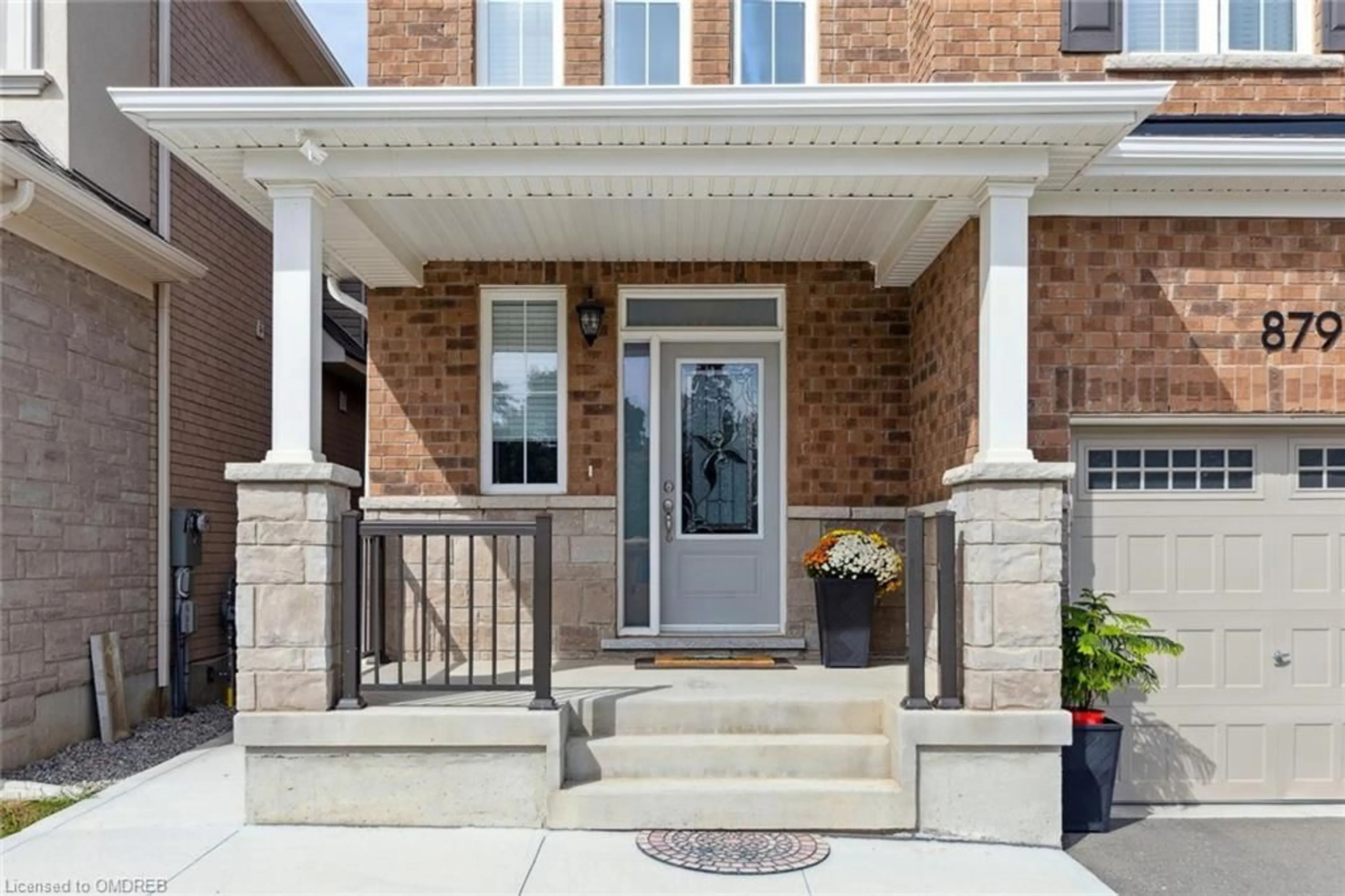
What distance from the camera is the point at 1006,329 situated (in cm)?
457

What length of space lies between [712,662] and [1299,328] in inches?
138

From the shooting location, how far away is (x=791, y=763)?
15.1ft

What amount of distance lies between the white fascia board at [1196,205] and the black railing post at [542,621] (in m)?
2.92

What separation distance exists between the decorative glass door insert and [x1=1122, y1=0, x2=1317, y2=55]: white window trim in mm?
2801

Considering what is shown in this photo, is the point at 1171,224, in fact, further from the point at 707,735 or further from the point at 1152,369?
the point at 707,735

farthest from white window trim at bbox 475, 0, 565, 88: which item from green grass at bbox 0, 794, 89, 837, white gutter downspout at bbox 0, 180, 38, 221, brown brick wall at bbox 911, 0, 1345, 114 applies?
green grass at bbox 0, 794, 89, 837

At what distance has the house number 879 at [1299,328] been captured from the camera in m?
5.13

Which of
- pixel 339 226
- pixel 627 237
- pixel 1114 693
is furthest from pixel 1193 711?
pixel 339 226

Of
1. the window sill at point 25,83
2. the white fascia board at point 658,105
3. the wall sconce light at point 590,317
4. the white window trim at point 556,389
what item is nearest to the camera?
the white fascia board at point 658,105

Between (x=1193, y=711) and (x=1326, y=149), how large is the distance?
2802 millimetres

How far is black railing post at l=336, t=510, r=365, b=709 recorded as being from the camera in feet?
15.1

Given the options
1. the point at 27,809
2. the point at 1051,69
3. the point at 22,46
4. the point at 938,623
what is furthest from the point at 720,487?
the point at 22,46

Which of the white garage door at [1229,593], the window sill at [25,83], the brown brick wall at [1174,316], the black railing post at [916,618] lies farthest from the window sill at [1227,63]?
the window sill at [25,83]

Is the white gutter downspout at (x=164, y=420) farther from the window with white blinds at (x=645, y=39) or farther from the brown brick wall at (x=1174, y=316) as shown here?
the brown brick wall at (x=1174, y=316)
